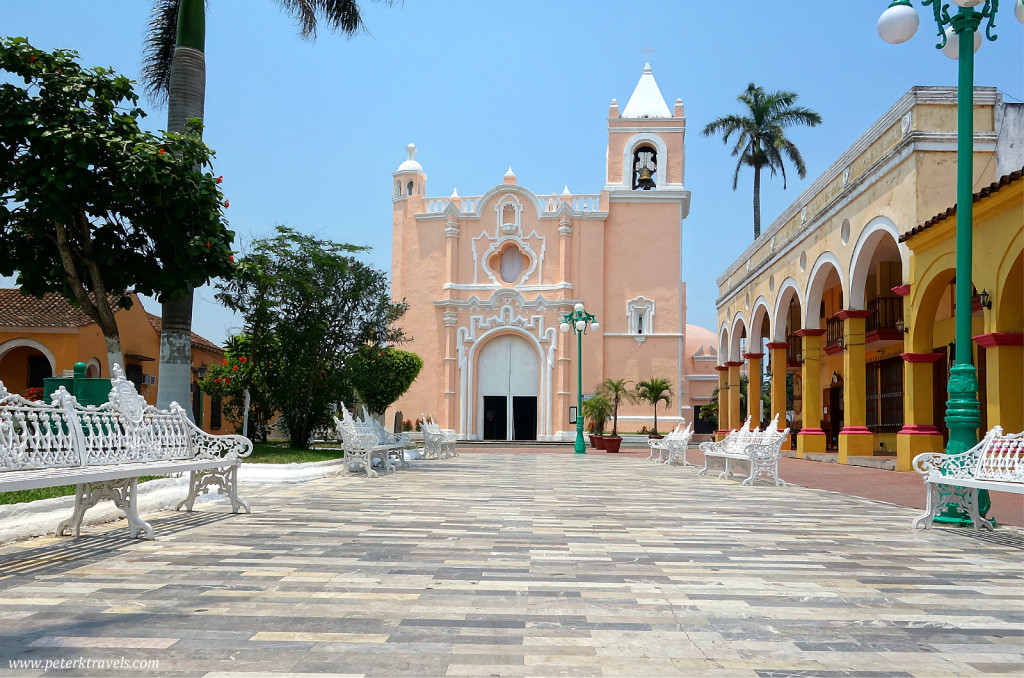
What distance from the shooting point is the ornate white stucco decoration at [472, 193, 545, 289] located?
3803 centimetres

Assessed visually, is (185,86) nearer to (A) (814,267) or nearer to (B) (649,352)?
(A) (814,267)

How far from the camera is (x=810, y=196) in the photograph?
21031 mm

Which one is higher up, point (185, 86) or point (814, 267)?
point (185, 86)

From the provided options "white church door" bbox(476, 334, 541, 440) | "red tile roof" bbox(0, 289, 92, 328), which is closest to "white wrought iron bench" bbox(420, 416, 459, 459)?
"red tile roof" bbox(0, 289, 92, 328)

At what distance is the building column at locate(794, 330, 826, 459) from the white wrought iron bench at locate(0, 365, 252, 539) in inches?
665

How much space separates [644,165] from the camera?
37844 mm

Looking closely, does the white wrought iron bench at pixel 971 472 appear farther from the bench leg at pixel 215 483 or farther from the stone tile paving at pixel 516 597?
the bench leg at pixel 215 483

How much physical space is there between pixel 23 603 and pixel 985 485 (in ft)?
21.8

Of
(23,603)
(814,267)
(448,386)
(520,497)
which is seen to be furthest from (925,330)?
(448,386)

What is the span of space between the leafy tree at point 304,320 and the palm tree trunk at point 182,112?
3.17 meters

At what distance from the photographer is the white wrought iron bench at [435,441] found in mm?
20188

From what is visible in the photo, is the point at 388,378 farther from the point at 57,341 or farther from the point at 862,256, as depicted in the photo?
the point at 862,256

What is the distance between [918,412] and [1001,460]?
8.79 metres

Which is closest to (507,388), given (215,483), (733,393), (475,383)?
(475,383)
